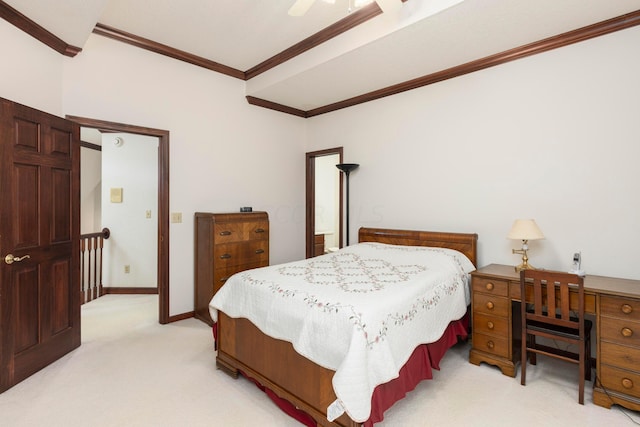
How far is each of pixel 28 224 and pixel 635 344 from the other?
4.40 meters

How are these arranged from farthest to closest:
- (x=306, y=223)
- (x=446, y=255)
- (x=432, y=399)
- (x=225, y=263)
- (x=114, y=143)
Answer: (x=306, y=223) < (x=114, y=143) < (x=225, y=263) < (x=446, y=255) < (x=432, y=399)

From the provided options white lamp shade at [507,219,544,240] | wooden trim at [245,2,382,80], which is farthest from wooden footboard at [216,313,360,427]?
wooden trim at [245,2,382,80]

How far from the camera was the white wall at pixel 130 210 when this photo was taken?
4.86m

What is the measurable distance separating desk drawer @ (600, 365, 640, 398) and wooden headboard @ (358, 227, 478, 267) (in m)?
1.26

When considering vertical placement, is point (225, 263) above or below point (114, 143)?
below

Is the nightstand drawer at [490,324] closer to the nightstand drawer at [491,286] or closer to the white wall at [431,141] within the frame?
the nightstand drawer at [491,286]

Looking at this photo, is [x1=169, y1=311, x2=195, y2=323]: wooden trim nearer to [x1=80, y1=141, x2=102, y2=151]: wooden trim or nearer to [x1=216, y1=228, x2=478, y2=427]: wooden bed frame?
[x1=216, y1=228, x2=478, y2=427]: wooden bed frame

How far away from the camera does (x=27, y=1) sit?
233cm

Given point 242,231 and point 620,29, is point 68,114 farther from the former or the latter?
point 620,29

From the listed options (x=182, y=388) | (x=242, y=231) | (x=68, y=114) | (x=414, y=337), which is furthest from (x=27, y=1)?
(x=414, y=337)

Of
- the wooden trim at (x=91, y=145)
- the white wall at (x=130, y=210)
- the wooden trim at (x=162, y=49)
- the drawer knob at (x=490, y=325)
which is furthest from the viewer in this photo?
the wooden trim at (x=91, y=145)

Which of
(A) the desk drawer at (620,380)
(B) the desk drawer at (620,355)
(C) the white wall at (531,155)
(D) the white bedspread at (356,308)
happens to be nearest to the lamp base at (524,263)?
(C) the white wall at (531,155)

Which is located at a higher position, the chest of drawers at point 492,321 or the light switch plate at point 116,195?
the light switch plate at point 116,195

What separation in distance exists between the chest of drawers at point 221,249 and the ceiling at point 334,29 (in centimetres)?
177
